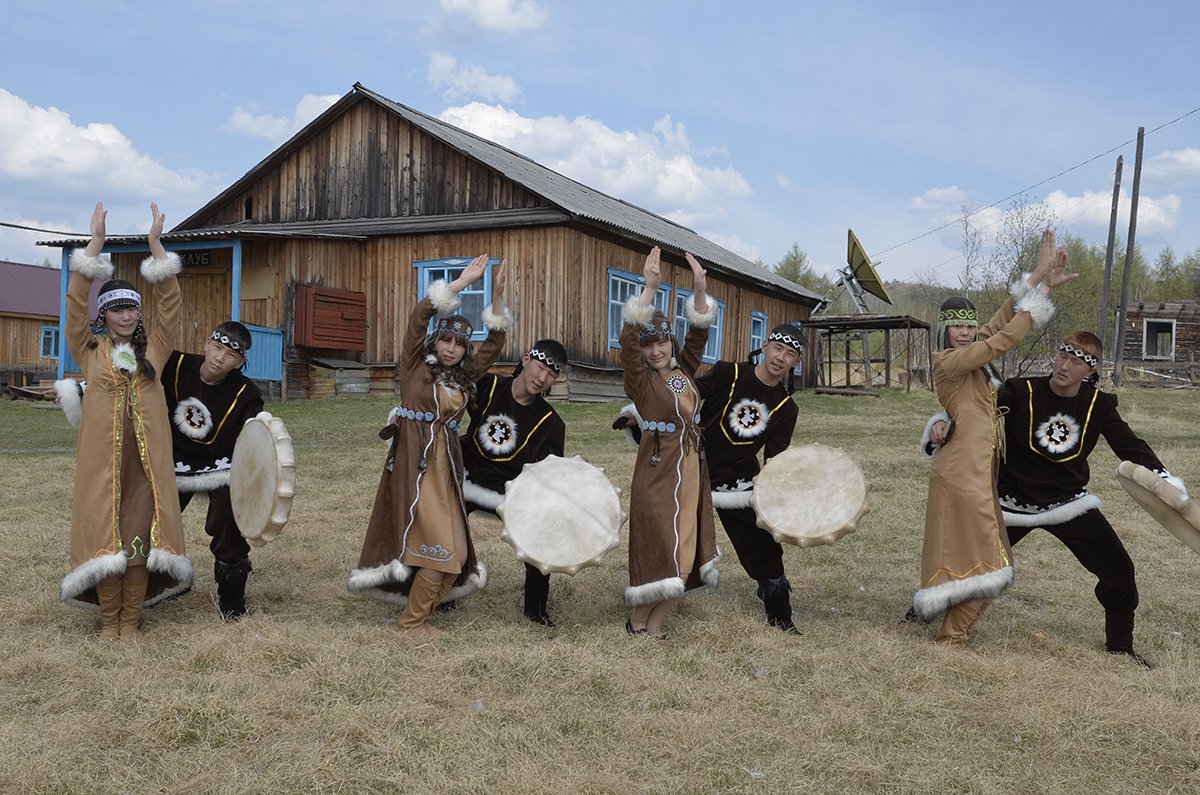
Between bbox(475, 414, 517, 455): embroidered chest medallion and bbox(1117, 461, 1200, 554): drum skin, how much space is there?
11.0ft

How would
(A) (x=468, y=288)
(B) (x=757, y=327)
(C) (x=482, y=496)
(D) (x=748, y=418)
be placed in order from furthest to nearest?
(B) (x=757, y=327), (A) (x=468, y=288), (C) (x=482, y=496), (D) (x=748, y=418)

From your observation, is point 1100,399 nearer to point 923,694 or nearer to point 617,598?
point 923,694

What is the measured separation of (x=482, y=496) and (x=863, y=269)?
75.3 feet

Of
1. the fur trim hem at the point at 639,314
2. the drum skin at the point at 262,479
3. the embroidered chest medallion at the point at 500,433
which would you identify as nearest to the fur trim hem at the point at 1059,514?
the fur trim hem at the point at 639,314

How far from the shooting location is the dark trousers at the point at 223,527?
18.0 feet

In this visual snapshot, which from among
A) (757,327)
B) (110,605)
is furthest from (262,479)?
(757,327)

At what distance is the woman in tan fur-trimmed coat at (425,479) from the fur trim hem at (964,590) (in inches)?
98.9

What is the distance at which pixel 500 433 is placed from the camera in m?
5.74

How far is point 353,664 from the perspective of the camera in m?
4.64

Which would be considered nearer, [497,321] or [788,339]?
[788,339]

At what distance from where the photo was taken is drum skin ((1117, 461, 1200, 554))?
513 centimetres

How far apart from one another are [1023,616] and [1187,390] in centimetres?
2601

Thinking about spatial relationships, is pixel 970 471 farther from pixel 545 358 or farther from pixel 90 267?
pixel 90 267

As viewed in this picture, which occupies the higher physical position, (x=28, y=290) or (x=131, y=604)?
(x=28, y=290)
